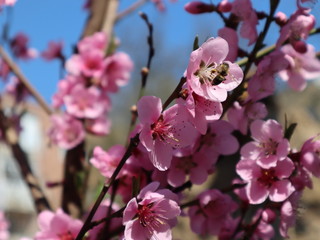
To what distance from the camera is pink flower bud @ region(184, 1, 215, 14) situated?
86 cm

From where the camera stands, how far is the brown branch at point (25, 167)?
1.14 metres

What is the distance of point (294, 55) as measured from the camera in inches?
34.4

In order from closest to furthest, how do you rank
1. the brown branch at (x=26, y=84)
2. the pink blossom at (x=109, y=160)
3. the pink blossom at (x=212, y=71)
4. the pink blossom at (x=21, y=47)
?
the pink blossom at (x=212, y=71)
the pink blossom at (x=109, y=160)
the brown branch at (x=26, y=84)
the pink blossom at (x=21, y=47)

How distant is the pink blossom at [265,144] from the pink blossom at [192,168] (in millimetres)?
63

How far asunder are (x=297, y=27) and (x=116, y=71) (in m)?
0.73

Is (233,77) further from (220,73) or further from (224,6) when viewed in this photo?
(224,6)

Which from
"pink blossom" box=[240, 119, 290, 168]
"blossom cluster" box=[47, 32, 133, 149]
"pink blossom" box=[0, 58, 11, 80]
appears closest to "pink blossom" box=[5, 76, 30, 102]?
"pink blossom" box=[0, 58, 11, 80]

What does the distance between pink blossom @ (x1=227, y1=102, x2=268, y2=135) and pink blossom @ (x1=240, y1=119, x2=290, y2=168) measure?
31 mm

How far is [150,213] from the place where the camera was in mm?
622

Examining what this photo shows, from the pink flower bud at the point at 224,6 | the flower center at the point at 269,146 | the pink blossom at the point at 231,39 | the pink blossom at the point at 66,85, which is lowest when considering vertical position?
the pink blossom at the point at 66,85

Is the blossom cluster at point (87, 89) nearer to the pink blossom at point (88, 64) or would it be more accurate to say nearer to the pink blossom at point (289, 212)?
the pink blossom at point (88, 64)

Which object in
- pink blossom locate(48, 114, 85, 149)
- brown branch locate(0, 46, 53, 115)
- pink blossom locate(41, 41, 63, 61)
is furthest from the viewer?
pink blossom locate(41, 41, 63, 61)

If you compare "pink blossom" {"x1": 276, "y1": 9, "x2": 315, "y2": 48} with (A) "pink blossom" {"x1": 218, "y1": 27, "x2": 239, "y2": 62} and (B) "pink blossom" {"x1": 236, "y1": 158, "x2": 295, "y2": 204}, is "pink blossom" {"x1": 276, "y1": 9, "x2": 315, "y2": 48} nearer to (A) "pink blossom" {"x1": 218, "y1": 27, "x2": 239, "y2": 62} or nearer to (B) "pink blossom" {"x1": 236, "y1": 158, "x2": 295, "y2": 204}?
(A) "pink blossom" {"x1": 218, "y1": 27, "x2": 239, "y2": 62}

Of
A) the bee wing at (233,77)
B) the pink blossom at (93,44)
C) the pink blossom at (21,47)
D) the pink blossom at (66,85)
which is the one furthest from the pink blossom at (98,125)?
the bee wing at (233,77)
